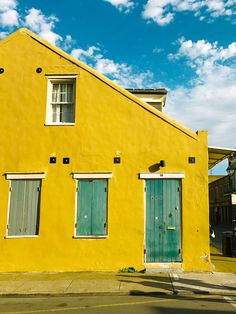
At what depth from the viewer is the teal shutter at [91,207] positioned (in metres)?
12.3

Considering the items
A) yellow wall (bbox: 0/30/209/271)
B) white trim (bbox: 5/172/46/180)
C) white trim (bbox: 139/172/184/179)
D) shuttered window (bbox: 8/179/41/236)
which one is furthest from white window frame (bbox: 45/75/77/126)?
white trim (bbox: 139/172/184/179)

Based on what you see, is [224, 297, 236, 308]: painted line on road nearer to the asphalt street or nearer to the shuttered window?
the asphalt street

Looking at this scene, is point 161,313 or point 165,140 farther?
point 165,140

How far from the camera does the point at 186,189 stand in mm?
12289

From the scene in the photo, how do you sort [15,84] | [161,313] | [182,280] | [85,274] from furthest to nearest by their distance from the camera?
[15,84], [85,274], [182,280], [161,313]

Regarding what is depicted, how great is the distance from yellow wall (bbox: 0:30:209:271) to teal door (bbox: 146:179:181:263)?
233 millimetres

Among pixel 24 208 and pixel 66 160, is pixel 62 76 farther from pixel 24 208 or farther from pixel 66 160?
pixel 24 208

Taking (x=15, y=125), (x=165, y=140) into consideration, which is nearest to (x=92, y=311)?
(x=165, y=140)

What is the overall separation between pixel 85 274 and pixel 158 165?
13.5ft

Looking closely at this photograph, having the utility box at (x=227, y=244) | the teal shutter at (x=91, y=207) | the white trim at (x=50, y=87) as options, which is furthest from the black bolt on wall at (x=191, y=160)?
the utility box at (x=227, y=244)

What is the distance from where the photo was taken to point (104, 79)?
12961mm

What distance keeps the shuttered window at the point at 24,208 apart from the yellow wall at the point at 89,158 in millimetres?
211

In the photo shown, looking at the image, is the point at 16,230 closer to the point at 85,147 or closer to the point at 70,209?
the point at 70,209

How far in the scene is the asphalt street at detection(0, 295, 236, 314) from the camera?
7.86 metres
